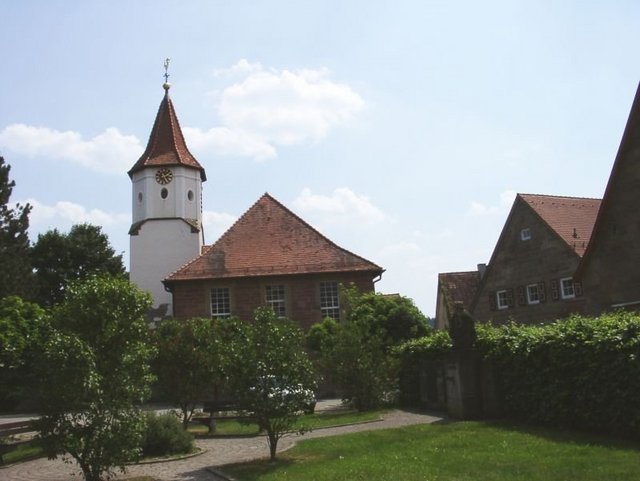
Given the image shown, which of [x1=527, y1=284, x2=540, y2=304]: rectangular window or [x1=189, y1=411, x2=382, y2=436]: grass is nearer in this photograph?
[x1=189, y1=411, x2=382, y2=436]: grass

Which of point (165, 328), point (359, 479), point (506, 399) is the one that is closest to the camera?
point (359, 479)

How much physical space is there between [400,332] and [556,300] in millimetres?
7676

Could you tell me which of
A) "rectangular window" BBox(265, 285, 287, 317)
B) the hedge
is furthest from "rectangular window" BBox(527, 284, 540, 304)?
the hedge

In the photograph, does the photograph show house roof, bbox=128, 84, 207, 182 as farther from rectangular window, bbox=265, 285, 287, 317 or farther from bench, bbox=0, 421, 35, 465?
bench, bbox=0, 421, 35, 465

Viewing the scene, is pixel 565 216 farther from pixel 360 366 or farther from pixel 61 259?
pixel 61 259

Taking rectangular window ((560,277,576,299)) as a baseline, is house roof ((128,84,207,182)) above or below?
above

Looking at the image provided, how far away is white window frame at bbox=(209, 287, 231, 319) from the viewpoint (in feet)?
125

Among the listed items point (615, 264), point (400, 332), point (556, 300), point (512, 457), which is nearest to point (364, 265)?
point (400, 332)

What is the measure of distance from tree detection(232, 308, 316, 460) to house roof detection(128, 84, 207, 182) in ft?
→ 115

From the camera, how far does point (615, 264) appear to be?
22844 mm

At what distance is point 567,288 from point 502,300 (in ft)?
16.4

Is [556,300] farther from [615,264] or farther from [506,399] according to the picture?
[506,399]

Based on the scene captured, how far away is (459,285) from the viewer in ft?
163

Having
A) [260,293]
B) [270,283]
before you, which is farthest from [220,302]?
[270,283]
